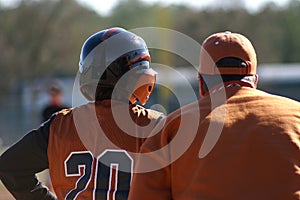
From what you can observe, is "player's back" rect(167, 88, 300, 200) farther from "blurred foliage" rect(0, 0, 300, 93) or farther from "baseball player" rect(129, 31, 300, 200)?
"blurred foliage" rect(0, 0, 300, 93)

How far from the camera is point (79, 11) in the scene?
4375cm

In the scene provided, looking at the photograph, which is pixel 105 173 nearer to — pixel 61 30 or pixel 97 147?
pixel 97 147

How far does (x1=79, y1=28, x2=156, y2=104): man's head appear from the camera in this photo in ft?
Result: 12.0

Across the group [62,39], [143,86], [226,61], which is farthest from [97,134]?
[62,39]

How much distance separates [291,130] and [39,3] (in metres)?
37.5

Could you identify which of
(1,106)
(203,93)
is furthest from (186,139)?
(1,106)

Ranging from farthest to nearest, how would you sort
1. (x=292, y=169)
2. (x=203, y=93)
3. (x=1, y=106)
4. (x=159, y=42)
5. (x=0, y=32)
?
(x=0, y=32), (x=1, y=106), (x=159, y=42), (x=203, y=93), (x=292, y=169)

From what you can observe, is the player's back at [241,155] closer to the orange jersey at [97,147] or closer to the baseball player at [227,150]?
the baseball player at [227,150]

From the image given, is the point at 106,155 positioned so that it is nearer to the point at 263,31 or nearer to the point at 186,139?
the point at 186,139

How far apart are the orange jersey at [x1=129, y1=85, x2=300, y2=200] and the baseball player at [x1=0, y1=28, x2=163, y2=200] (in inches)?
19.1

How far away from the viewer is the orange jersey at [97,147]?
3475mm

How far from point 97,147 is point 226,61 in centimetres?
81

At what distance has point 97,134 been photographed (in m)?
3.54

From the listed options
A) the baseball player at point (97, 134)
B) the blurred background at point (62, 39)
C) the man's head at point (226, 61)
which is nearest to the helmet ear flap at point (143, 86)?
the baseball player at point (97, 134)
